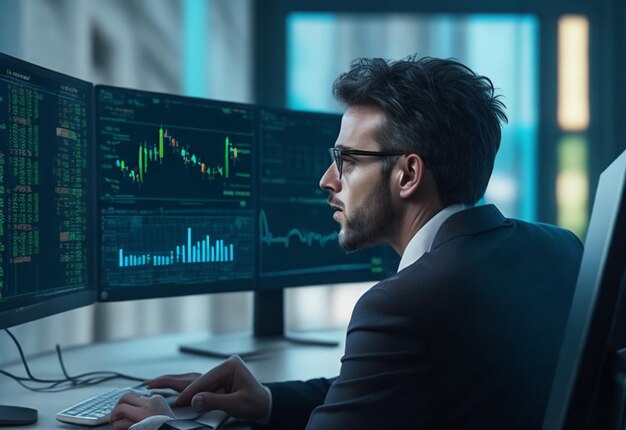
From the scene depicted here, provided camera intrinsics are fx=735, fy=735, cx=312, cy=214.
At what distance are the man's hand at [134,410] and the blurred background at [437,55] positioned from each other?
1713mm

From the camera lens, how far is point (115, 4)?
2652 millimetres

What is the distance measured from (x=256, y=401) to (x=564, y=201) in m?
2.10

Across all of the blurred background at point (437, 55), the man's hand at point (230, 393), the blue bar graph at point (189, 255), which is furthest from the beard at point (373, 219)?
the blurred background at point (437, 55)

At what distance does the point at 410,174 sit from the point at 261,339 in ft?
2.84

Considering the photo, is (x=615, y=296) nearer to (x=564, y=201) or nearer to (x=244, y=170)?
(x=244, y=170)

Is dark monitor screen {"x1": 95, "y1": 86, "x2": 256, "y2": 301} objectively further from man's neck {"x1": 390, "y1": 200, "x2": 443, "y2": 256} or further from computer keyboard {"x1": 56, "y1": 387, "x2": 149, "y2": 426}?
man's neck {"x1": 390, "y1": 200, "x2": 443, "y2": 256}

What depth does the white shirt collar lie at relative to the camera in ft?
3.90

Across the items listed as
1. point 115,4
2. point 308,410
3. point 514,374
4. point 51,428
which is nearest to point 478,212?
point 514,374

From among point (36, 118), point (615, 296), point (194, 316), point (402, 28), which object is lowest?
point (194, 316)

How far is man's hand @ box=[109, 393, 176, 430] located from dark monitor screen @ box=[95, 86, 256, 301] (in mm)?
463

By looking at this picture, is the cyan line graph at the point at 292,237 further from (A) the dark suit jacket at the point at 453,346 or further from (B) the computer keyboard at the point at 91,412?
(A) the dark suit jacket at the point at 453,346

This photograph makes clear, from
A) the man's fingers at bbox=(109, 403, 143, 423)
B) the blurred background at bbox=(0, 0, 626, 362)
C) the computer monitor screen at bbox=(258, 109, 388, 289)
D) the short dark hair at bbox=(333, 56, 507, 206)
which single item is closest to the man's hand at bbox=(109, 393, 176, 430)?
the man's fingers at bbox=(109, 403, 143, 423)

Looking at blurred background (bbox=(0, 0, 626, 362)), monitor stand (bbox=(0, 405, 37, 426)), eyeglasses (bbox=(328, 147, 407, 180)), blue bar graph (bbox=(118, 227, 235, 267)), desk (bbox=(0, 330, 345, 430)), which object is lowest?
desk (bbox=(0, 330, 345, 430))

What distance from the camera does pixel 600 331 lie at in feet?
2.13
